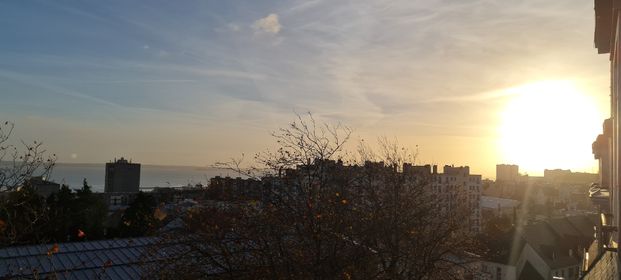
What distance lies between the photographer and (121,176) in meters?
65.4

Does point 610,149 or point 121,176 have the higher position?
point 610,149

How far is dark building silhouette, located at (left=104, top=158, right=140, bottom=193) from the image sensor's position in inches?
2539

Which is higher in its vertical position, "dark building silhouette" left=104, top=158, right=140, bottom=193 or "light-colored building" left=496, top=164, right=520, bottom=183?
"light-colored building" left=496, top=164, right=520, bottom=183

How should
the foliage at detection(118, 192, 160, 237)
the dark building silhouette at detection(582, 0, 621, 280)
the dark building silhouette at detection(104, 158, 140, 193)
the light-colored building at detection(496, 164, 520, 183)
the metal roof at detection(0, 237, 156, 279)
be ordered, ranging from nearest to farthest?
the dark building silhouette at detection(582, 0, 621, 280)
the metal roof at detection(0, 237, 156, 279)
the foliage at detection(118, 192, 160, 237)
the dark building silhouette at detection(104, 158, 140, 193)
the light-colored building at detection(496, 164, 520, 183)

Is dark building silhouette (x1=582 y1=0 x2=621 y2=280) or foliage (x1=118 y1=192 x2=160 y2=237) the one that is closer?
dark building silhouette (x1=582 y1=0 x2=621 y2=280)

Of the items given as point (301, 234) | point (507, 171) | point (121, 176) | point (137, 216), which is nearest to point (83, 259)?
point (301, 234)

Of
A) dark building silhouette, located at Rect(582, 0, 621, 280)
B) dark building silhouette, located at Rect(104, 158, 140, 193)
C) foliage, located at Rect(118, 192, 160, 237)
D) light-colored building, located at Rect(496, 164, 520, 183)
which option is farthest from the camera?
light-colored building, located at Rect(496, 164, 520, 183)

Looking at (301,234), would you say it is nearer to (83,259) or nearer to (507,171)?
(83,259)

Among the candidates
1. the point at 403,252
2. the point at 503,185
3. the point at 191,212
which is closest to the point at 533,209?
the point at 503,185

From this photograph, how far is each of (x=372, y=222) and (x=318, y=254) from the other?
5.03m

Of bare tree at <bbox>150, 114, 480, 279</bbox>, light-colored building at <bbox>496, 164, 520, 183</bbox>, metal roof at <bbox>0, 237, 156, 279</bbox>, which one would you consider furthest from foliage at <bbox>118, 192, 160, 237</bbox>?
light-colored building at <bbox>496, 164, 520, 183</bbox>

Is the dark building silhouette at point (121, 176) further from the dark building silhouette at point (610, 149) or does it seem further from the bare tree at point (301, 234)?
the dark building silhouette at point (610, 149)

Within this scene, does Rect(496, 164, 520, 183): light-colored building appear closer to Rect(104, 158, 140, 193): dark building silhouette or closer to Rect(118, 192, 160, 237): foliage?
Rect(104, 158, 140, 193): dark building silhouette

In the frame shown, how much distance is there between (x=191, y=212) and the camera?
12891mm
